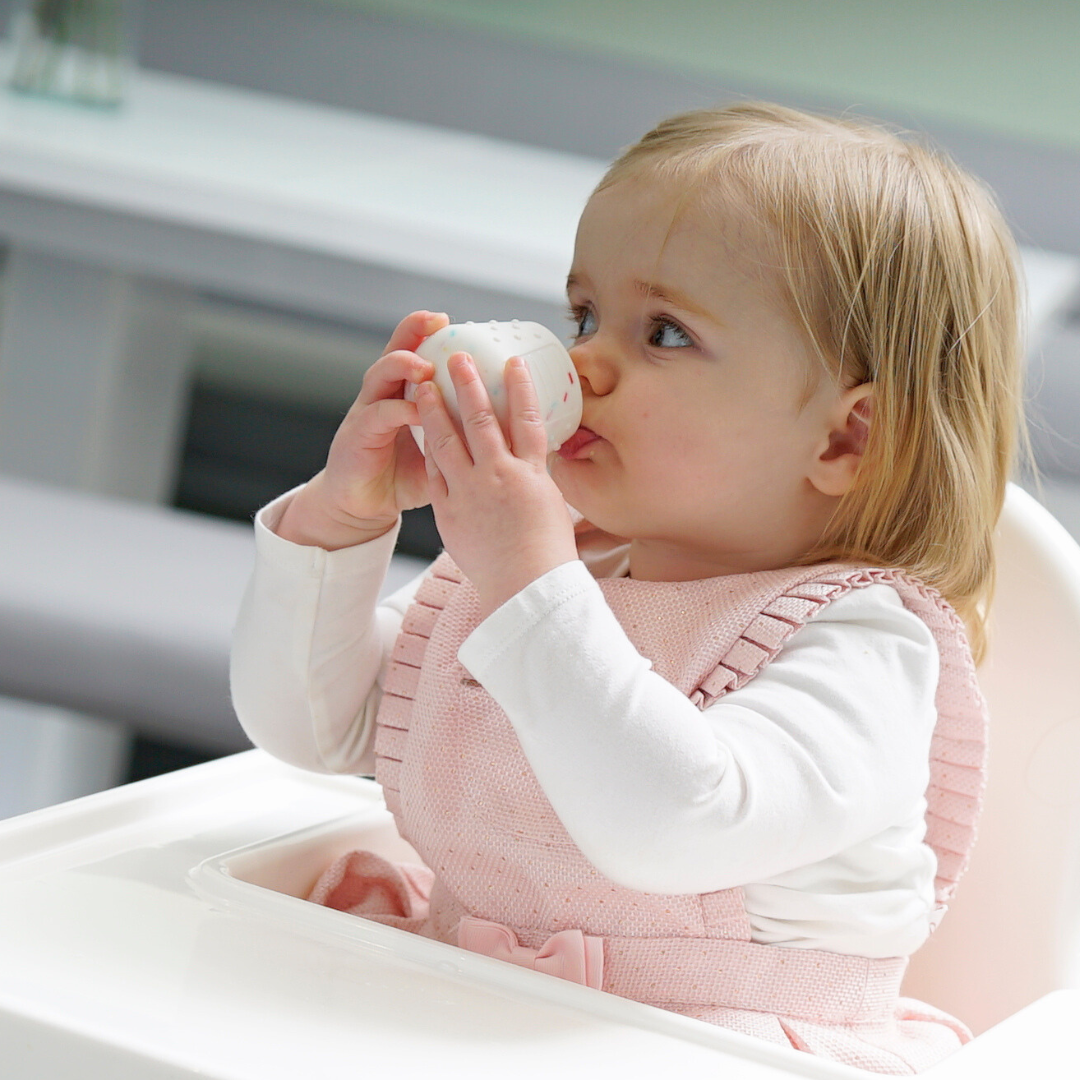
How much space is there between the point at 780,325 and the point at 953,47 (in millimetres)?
2224

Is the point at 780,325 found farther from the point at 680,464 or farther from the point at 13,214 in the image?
the point at 13,214

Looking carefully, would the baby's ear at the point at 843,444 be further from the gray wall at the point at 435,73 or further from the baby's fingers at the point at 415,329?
the gray wall at the point at 435,73

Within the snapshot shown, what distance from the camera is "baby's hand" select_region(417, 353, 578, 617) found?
25.5 inches

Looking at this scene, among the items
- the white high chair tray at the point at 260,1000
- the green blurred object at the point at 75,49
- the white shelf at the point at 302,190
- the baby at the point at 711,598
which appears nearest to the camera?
the white high chair tray at the point at 260,1000

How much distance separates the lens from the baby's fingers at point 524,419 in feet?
2.20

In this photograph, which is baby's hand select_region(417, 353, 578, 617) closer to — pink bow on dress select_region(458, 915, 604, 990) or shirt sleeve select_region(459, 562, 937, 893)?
shirt sleeve select_region(459, 562, 937, 893)

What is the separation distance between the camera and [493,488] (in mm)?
656

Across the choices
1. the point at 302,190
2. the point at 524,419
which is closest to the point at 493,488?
the point at 524,419

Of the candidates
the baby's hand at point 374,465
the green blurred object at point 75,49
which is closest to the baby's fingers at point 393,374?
the baby's hand at point 374,465

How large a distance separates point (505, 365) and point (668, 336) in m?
0.09

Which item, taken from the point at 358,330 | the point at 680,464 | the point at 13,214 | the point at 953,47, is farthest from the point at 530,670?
the point at 953,47

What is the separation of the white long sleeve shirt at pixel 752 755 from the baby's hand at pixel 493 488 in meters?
0.02

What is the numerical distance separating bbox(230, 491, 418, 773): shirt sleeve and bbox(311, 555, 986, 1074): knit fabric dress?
29mm

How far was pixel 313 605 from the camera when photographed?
79cm
